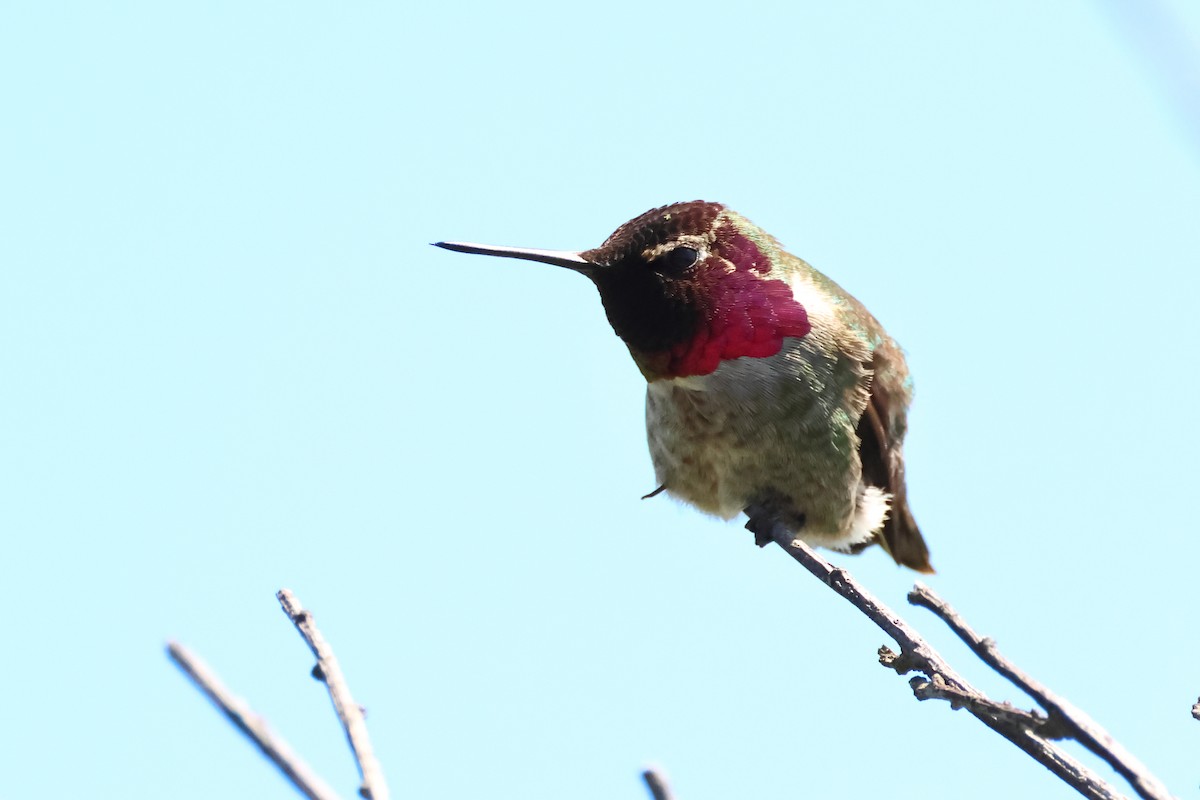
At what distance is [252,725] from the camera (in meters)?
2.08

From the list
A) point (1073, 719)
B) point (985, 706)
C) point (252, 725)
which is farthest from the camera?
point (985, 706)

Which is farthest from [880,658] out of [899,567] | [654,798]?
[899,567]

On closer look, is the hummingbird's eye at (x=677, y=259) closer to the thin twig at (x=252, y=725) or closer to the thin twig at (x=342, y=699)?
the thin twig at (x=342, y=699)

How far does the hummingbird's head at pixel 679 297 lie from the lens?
5.79 m

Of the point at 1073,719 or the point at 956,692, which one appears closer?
the point at 1073,719

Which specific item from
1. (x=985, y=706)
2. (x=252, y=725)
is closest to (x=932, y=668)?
(x=985, y=706)

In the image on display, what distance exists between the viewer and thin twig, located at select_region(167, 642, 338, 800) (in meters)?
1.92

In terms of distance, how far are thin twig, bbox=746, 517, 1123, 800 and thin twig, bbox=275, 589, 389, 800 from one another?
136cm

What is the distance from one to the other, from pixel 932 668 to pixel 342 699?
1.58m

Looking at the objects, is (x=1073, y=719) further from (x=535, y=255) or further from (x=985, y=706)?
(x=535, y=255)

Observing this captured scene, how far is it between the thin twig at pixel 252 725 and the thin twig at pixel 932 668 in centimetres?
153

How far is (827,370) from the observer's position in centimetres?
602

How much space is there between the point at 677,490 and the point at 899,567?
183 cm

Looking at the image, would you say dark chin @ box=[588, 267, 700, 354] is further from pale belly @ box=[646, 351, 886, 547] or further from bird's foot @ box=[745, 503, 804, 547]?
bird's foot @ box=[745, 503, 804, 547]
